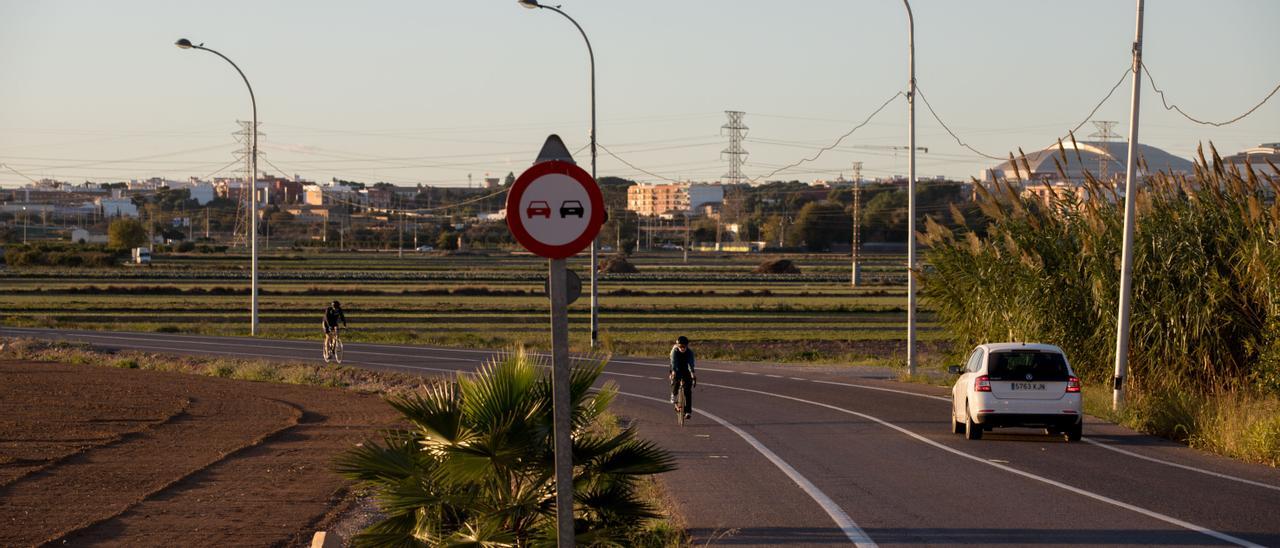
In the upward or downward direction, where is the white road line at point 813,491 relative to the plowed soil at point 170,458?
upward

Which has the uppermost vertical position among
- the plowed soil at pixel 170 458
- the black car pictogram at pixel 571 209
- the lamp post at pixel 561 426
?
the black car pictogram at pixel 571 209

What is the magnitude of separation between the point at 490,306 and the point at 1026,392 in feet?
184

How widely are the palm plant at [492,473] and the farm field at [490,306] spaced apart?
2046cm

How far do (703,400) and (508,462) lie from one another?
1890cm

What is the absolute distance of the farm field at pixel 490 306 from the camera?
1967 inches

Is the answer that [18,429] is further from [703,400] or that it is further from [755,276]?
[755,276]

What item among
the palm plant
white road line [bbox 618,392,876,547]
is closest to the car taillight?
white road line [bbox 618,392,876,547]

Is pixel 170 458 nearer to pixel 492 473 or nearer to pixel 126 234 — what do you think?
pixel 492 473

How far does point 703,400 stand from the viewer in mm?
27312

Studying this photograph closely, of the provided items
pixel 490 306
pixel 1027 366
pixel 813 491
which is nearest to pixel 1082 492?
pixel 813 491

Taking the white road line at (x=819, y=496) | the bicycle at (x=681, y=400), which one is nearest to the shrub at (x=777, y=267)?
the bicycle at (x=681, y=400)

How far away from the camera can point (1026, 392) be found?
19062 mm

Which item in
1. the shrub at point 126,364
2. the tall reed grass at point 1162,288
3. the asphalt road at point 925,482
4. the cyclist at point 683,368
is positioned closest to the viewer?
the asphalt road at point 925,482

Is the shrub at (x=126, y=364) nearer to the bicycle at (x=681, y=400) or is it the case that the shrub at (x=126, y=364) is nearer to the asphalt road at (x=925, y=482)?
the asphalt road at (x=925, y=482)
